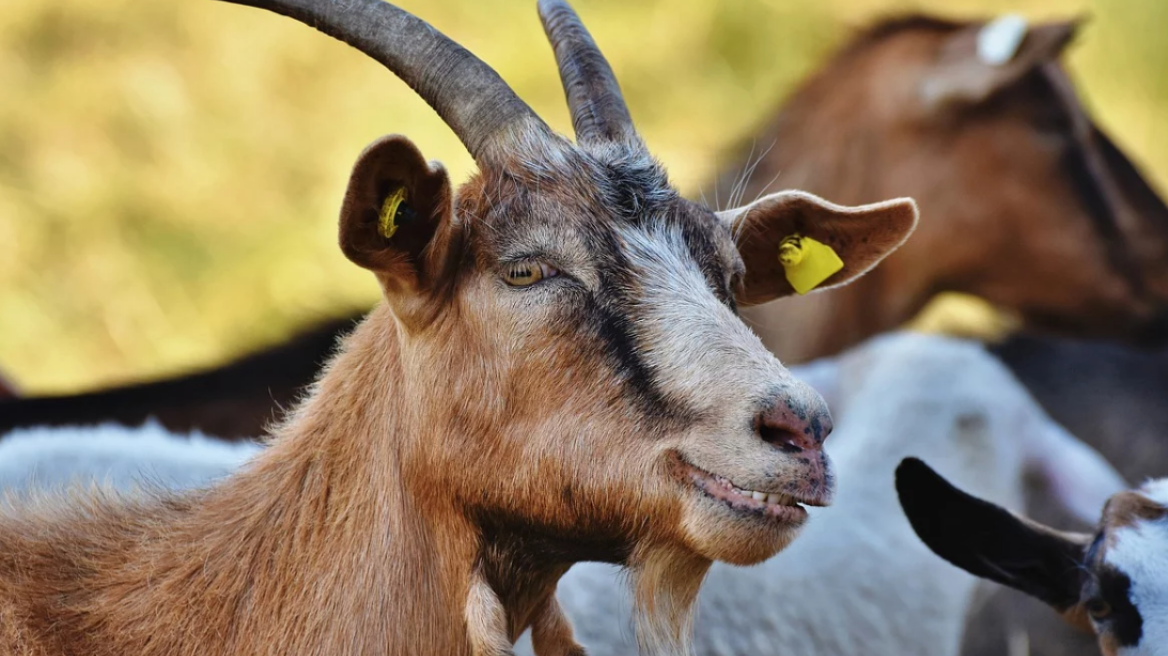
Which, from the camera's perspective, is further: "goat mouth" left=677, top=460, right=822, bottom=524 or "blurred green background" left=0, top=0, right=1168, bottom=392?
"blurred green background" left=0, top=0, right=1168, bottom=392

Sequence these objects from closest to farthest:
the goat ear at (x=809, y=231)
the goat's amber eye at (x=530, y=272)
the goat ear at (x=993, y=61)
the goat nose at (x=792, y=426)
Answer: the goat nose at (x=792, y=426)
the goat's amber eye at (x=530, y=272)
the goat ear at (x=809, y=231)
the goat ear at (x=993, y=61)

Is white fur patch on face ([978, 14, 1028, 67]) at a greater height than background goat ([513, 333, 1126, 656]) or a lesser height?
greater

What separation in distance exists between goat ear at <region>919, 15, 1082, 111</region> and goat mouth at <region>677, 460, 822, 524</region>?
5193 millimetres

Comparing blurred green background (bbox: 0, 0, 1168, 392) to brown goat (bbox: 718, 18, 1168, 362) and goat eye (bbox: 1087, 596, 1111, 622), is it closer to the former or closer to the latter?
brown goat (bbox: 718, 18, 1168, 362)

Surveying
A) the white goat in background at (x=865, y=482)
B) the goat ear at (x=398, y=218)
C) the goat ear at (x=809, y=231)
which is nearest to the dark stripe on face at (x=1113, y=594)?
the goat ear at (x=809, y=231)

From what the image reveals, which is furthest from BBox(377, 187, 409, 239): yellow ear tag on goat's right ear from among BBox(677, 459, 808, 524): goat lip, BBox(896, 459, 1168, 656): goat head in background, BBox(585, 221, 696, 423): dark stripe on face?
BBox(896, 459, 1168, 656): goat head in background

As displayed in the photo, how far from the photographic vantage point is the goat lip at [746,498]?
2.63 m

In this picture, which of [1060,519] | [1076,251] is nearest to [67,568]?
[1060,519]

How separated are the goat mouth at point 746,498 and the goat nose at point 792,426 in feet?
0.33

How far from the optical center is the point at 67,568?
312 cm

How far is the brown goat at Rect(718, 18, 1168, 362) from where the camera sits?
732 cm

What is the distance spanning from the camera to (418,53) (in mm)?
2977

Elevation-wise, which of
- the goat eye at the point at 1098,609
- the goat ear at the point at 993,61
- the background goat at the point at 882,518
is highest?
the goat ear at the point at 993,61

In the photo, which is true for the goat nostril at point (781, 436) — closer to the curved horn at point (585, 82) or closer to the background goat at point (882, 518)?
the curved horn at point (585, 82)
